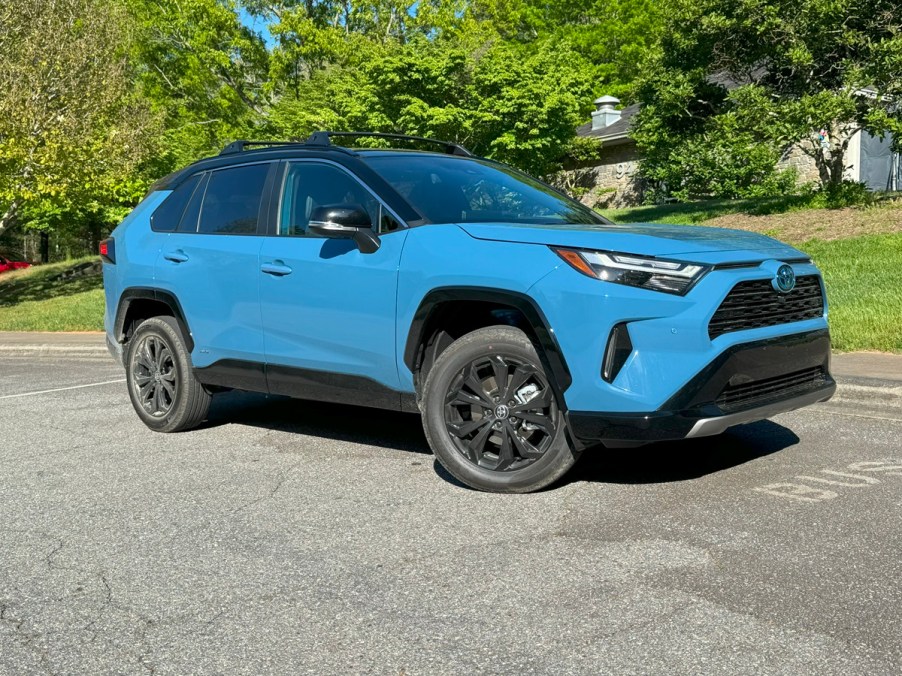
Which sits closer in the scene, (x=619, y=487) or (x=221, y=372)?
(x=619, y=487)

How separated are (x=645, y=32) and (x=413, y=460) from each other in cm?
4531

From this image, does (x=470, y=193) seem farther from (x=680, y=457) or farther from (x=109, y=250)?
(x=109, y=250)

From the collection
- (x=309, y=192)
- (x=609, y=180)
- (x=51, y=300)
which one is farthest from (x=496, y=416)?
(x=609, y=180)

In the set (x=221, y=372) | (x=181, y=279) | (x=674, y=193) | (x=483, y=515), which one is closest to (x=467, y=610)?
(x=483, y=515)

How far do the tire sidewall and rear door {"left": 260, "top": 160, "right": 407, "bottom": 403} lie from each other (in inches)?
38.9

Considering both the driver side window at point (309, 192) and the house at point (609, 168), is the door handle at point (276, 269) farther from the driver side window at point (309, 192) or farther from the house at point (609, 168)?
the house at point (609, 168)

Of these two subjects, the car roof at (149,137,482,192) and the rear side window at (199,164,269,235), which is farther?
the rear side window at (199,164,269,235)

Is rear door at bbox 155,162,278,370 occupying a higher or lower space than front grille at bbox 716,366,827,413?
higher

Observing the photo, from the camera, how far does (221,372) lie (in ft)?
21.6

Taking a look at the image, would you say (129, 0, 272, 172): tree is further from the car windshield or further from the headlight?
the headlight

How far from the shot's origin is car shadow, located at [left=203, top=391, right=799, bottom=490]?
18.2ft

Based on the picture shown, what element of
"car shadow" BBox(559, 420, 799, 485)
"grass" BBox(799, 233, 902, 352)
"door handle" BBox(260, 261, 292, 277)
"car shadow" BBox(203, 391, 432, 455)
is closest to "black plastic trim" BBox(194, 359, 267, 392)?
"door handle" BBox(260, 261, 292, 277)

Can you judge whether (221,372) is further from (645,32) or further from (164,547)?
(645,32)

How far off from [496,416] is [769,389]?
136 cm
